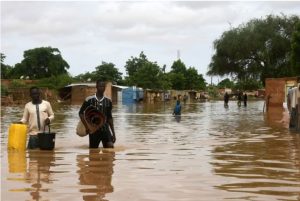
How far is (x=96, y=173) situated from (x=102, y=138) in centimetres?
281

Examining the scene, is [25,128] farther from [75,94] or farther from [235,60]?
[75,94]

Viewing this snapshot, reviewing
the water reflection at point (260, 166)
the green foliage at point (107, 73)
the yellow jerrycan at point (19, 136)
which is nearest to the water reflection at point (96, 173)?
the yellow jerrycan at point (19, 136)

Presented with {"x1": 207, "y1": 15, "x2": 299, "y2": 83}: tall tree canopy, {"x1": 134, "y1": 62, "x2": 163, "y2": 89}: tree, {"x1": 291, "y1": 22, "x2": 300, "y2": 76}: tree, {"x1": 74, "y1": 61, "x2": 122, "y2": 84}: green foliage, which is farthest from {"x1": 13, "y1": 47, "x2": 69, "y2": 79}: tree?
{"x1": 291, "y1": 22, "x2": 300, "y2": 76}: tree

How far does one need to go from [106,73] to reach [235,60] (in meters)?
43.1

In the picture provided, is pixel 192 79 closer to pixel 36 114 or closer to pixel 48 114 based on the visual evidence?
pixel 48 114

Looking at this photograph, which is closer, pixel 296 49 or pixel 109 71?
pixel 296 49

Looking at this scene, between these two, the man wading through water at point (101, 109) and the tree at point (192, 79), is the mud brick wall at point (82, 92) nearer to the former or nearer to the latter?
the tree at point (192, 79)

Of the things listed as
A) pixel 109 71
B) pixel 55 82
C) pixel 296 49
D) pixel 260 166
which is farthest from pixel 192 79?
pixel 260 166

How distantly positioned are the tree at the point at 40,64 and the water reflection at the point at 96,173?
8573 cm

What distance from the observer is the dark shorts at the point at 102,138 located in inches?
393

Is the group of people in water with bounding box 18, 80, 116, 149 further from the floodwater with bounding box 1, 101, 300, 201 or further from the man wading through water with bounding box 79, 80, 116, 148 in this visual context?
the floodwater with bounding box 1, 101, 300, 201

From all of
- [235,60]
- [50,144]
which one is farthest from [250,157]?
[235,60]

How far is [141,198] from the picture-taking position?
559 cm

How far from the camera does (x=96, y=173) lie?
24.1 ft
